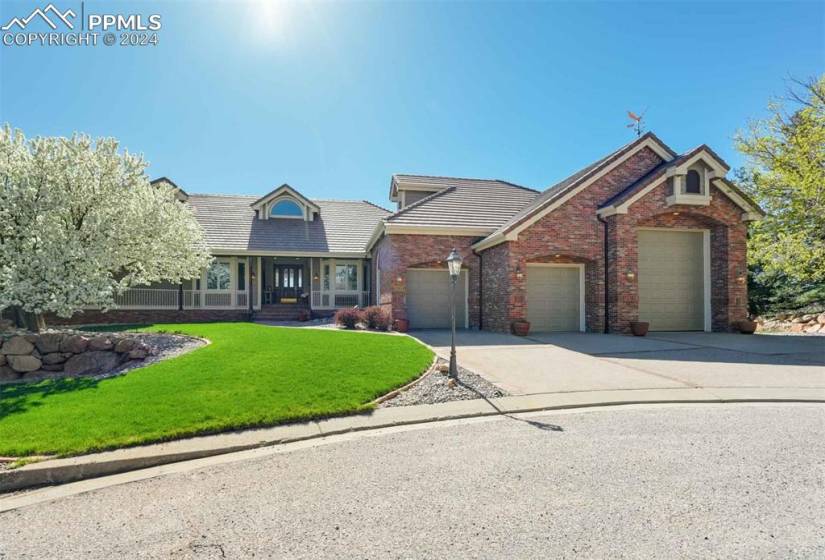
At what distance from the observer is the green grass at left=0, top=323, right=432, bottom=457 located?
15.1ft

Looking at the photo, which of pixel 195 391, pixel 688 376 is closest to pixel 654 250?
pixel 688 376

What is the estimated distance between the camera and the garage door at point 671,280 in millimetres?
13945

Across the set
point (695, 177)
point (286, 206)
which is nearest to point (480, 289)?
point (695, 177)

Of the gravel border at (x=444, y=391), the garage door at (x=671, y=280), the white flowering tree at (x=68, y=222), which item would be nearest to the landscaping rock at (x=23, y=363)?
the white flowering tree at (x=68, y=222)

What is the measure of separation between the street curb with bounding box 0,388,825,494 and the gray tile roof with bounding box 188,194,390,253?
14.7m

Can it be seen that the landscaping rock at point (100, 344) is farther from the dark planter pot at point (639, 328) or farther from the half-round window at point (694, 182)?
the half-round window at point (694, 182)

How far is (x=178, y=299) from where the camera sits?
17953mm

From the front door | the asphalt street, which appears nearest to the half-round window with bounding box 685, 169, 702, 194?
the asphalt street

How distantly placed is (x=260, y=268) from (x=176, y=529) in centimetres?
1742

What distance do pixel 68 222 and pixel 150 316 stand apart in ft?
30.8

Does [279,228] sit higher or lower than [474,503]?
higher

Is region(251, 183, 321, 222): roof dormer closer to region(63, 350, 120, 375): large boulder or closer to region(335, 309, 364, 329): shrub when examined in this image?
region(335, 309, 364, 329): shrub

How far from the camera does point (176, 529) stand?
291cm

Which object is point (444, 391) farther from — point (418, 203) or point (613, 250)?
point (418, 203)
